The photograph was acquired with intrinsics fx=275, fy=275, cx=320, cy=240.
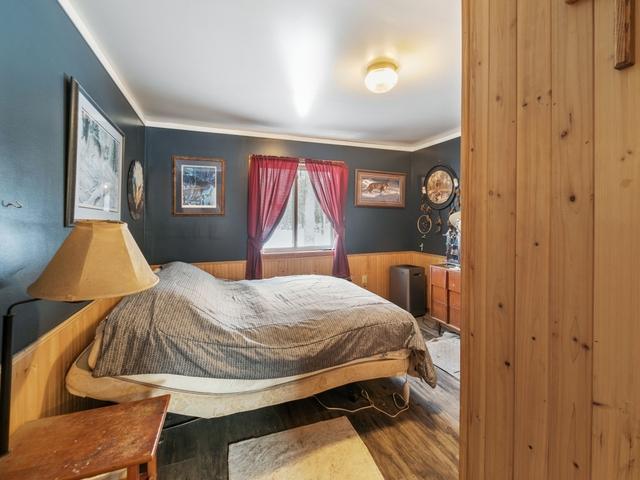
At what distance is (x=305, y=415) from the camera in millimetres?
1979

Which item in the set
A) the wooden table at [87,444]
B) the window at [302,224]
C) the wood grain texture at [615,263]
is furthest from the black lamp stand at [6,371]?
the window at [302,224]

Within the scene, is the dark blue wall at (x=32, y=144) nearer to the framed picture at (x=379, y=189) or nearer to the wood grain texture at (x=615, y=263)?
the wood grain texture at (x=615, y=263)

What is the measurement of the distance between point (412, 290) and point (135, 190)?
11.8 ft

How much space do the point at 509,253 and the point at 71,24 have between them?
7.89ft

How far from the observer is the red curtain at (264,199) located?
11.8 ft

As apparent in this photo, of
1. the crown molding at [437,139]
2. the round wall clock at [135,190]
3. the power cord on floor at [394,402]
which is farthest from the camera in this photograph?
the crown molding at [437,139]

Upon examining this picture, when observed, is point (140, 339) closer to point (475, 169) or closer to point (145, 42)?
point (475, 169)

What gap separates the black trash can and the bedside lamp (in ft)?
11.6

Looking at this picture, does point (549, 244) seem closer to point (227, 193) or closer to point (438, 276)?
point (438, 276)

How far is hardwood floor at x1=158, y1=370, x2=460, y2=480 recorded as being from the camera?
61.1 inches

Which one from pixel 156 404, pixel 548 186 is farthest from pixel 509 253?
pixel 156 404

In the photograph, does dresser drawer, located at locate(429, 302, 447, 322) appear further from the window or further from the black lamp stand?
the black lamp stand

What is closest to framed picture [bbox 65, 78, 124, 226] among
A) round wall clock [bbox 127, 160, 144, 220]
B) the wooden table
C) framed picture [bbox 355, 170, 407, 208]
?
round wall clock [bbox 127, 160, 144, 220]

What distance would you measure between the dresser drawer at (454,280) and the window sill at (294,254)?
1625mm
